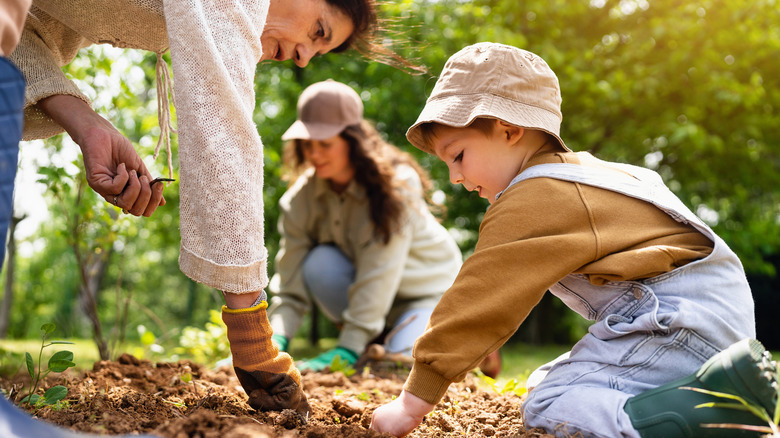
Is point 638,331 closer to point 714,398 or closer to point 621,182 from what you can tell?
point 714,398

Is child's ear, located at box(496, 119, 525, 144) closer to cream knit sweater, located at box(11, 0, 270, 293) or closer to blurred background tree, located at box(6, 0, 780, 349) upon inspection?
cream knit sweater, located at box(11, 0, 270, 293)

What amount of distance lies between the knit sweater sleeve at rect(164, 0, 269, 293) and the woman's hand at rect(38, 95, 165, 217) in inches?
6.1

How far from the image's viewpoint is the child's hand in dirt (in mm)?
1464

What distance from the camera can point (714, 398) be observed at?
1265 mm

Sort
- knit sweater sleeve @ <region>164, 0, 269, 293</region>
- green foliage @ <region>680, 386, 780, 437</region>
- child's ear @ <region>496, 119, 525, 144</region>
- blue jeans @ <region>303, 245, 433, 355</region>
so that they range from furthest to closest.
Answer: blue jeans @ <region>303, 245, 433, 355</region> < child's ear @ <region>496, 119, 525, 144</region> < knit sweater sleeve @ <region>164, 0, 269, 293</region> < green foliage @ <region>680, 386, 780, 437</region>

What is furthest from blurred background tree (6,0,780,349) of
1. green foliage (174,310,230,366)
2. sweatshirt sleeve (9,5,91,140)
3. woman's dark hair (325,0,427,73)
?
sweatshirt sleeve (9,5,91,140)

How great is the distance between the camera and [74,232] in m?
2.83

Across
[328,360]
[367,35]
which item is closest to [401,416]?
[367,35]

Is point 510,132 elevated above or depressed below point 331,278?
above

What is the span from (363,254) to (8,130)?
2621mm

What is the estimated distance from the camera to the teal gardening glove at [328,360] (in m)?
2.99

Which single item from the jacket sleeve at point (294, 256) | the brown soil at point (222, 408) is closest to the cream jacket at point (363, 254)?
the jacket sleeve at point (294, 256)

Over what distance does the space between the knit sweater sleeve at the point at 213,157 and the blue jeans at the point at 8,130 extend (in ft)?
1.18

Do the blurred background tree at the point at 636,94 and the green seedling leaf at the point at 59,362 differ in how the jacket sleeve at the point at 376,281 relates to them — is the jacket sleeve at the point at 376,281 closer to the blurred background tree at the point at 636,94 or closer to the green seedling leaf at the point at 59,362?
the green seedling leaf at the point at 59,362
